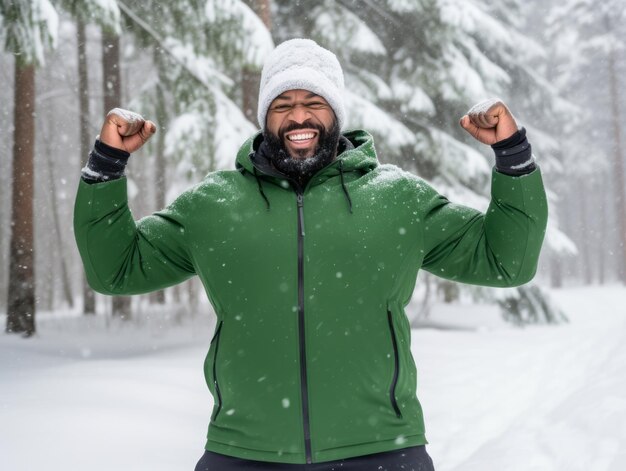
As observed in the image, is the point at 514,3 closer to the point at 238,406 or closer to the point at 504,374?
the point at 504,374

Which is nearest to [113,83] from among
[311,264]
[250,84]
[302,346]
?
[250,84]

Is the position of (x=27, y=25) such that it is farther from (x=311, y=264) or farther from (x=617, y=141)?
(x=617, y=141)

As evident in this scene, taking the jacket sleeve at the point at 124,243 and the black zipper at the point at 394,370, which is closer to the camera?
the black zipper at the point at 394,370

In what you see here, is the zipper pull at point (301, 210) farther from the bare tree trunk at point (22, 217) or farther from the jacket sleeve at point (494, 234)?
the bare tree trunk at point (22, 217)

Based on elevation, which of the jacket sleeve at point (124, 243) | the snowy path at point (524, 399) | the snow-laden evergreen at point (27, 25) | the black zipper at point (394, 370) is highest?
the snow-laden evergreen at point (27, 25)

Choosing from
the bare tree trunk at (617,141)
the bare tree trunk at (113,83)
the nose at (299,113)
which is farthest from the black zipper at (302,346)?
the bare tree trunk at (617,141)

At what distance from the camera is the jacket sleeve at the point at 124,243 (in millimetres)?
2408

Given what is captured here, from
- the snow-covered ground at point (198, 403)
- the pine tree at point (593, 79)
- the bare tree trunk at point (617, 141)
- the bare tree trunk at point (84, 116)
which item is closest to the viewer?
the snow-covered ground at point (198, 403)

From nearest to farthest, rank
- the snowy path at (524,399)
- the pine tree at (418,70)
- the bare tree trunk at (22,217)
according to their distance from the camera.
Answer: the snowy path at (524,399) < the bare tree trunk at (22,217) < the pine tree at (418,70)

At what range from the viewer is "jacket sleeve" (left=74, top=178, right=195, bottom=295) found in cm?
241

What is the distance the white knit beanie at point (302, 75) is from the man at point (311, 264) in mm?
215

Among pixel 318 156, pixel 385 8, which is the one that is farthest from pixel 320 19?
pixel 318 156

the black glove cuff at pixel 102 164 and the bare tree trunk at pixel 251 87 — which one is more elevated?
the bare tree trunk at pixel 251 87

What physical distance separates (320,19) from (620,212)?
2283 centimetres
